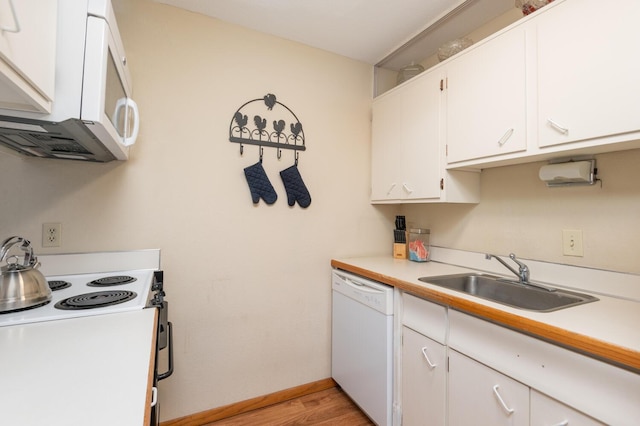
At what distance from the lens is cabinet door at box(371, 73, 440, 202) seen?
5.81 feet

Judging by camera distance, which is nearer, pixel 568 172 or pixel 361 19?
pixel 568 172

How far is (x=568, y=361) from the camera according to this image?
0.89m

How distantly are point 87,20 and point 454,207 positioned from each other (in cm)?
204

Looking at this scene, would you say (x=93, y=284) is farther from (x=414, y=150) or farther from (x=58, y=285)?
→ (x=414, y=150)

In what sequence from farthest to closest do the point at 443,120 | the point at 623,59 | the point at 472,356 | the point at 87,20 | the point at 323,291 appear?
1. the point at 323,291
2. the point at 443,120
3. the point at 472,356
4. the point at 623,59
5. the point at 87,20

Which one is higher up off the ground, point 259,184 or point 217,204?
point 259,184

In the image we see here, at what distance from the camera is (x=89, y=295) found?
1171 millimetres

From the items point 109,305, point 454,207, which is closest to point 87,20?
point 109,305

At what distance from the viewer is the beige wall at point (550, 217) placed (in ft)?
4.07

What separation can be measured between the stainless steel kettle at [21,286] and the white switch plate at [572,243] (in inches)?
86.2

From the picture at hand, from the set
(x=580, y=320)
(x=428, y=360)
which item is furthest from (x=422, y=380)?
(x=580, y=320)

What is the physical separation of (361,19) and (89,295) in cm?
201

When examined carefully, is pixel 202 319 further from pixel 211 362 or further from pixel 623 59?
pixel 623 59

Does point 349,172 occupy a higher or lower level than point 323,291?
higher
